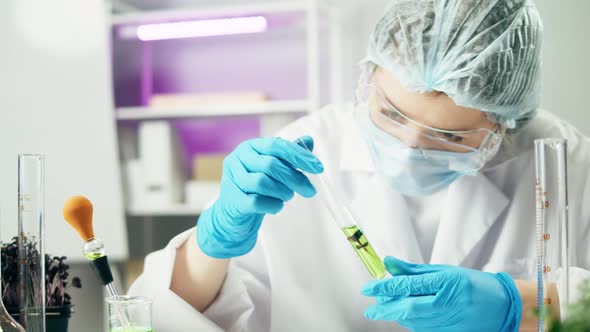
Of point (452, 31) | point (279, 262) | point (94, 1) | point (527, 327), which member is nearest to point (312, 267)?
point (279, 262)

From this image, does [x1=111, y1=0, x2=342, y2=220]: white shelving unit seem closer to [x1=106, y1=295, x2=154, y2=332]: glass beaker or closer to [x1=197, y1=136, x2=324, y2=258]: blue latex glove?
[x1=197, y1=136, x2=324, y2=258]: blue latex glove

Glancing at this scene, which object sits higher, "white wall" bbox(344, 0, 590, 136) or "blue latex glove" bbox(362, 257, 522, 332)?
"white wall" bbox(344, 0, 590, 136)

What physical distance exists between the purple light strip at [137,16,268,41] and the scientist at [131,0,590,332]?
1.25 meters

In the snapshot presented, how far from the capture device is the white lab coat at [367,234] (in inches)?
55.4

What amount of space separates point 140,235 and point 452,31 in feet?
6.94

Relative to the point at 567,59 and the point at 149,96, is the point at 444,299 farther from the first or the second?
the point at 149,96

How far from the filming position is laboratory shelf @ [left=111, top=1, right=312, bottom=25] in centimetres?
266

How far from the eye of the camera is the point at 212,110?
278 cm

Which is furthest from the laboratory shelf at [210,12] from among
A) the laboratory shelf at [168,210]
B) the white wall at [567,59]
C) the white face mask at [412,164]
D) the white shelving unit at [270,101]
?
the white face mask at [412,164]

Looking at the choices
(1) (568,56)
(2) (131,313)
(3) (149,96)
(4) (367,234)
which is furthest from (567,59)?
(3) (149,96)

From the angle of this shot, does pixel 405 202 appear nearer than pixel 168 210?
Yes

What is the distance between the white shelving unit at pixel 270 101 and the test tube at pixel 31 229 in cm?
169

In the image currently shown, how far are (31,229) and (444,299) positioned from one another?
705 millimetres

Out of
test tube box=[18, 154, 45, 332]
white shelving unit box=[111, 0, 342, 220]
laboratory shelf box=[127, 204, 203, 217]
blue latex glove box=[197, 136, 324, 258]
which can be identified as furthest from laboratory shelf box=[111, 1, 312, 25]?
test tube box=[18, 154, 45, 332]
